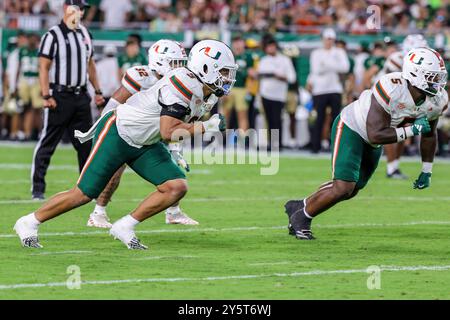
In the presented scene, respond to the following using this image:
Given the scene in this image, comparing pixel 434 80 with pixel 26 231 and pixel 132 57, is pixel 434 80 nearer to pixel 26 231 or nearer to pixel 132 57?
pixel 26 231

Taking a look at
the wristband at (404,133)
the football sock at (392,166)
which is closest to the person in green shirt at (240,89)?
the football sock at (392,166)

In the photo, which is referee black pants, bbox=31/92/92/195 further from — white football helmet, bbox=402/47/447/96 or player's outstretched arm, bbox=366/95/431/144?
white football helmet, bbox=402/47/447/96

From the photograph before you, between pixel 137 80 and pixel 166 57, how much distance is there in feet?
0.95

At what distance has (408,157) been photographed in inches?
663

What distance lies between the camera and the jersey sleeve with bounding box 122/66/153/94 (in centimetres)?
911

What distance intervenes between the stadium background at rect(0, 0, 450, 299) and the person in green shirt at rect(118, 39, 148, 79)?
1528 mm

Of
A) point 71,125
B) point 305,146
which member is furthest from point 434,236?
point 305,146

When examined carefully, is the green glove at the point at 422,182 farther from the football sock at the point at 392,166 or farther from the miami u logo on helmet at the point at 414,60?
the football sock at the point at 392,166

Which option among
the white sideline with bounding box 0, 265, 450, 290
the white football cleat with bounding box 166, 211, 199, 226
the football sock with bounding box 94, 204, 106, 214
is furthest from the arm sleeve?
the white sideline with bounding box 0, 265, 450, 290

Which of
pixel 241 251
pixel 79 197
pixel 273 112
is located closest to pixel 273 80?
pixel 273 112

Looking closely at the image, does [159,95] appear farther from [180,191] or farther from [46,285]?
[46,285]

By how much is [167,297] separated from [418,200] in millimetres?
5786

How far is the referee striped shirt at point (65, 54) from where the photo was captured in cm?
1087

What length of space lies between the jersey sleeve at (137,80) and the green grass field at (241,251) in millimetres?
1108
